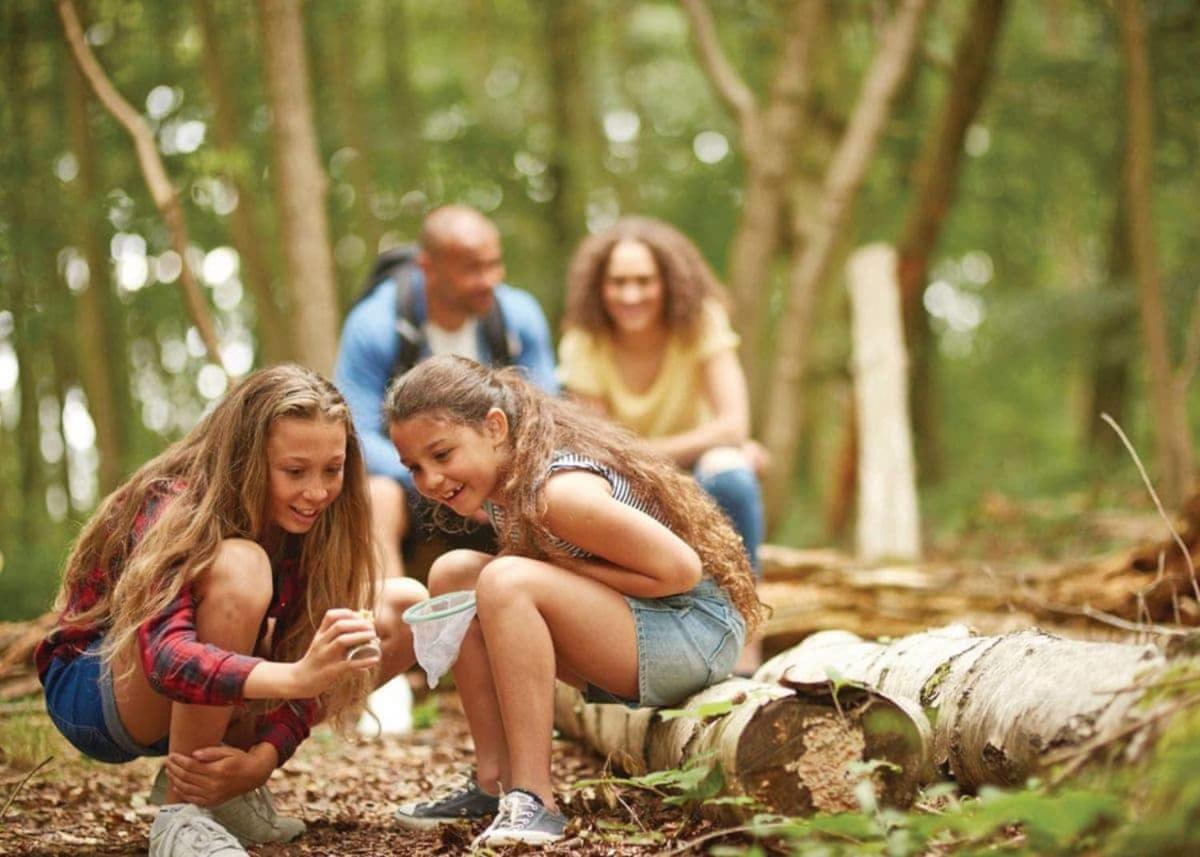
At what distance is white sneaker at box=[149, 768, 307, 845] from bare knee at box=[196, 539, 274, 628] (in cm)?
48

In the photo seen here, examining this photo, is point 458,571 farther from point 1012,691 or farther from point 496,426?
point 1012,691

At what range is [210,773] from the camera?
281 centimetres

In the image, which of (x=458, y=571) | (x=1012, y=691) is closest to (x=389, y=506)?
(x=458, y=571)

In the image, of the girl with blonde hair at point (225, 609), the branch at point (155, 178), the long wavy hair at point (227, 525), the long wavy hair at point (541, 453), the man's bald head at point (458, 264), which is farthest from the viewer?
the branch at point (155, 178)

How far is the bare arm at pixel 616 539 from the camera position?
9.77 feet

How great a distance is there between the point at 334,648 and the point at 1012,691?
55.2 inches

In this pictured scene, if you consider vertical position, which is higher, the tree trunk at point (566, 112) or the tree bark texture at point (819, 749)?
the tree trunk at point (566, 112)

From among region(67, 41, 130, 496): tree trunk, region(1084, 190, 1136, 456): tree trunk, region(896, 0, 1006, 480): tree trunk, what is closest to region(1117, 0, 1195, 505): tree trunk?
region(896, 0, 1006, 480): tree trunk

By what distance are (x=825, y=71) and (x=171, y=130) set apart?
5.63m

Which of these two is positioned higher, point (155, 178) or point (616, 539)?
point (155, 178)

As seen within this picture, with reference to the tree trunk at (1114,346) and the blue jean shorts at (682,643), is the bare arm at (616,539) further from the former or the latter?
A: the tree trunk at (1114,346)

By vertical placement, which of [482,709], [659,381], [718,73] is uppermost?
[718,73]

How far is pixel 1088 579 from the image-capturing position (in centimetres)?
524

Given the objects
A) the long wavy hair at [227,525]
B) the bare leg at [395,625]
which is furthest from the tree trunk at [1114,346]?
the long wavy hair at [227,525]
